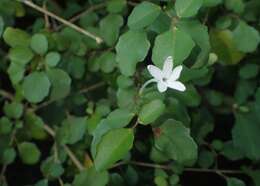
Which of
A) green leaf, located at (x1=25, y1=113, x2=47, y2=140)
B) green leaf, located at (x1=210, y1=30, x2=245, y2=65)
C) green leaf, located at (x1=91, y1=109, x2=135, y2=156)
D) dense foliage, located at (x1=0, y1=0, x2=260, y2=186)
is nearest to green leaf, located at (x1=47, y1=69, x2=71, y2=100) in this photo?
dense foliage, located at (x1=0, y1=0, x2=260, y2=186)

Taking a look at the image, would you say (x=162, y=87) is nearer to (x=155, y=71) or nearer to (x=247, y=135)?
(x=155, y=71)

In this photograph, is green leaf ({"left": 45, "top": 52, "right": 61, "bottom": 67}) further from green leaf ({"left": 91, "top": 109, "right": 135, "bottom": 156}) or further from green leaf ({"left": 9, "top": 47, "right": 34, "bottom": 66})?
green leaf ({"left": 91, "top": 109, "right": 135, "bottom": 156})

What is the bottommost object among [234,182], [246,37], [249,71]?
[234,182]

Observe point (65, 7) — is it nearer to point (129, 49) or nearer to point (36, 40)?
point (36, 40)

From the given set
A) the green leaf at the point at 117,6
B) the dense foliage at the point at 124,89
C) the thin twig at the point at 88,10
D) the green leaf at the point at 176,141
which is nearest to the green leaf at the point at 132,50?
the dense foliage at the point at 124,89

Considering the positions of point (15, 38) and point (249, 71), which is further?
point (249, 71)

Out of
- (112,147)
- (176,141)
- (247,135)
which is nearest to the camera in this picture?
(112,147)

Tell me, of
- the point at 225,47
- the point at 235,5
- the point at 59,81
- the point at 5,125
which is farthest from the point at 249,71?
the point at 5,125

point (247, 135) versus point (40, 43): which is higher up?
point (40, 43)
